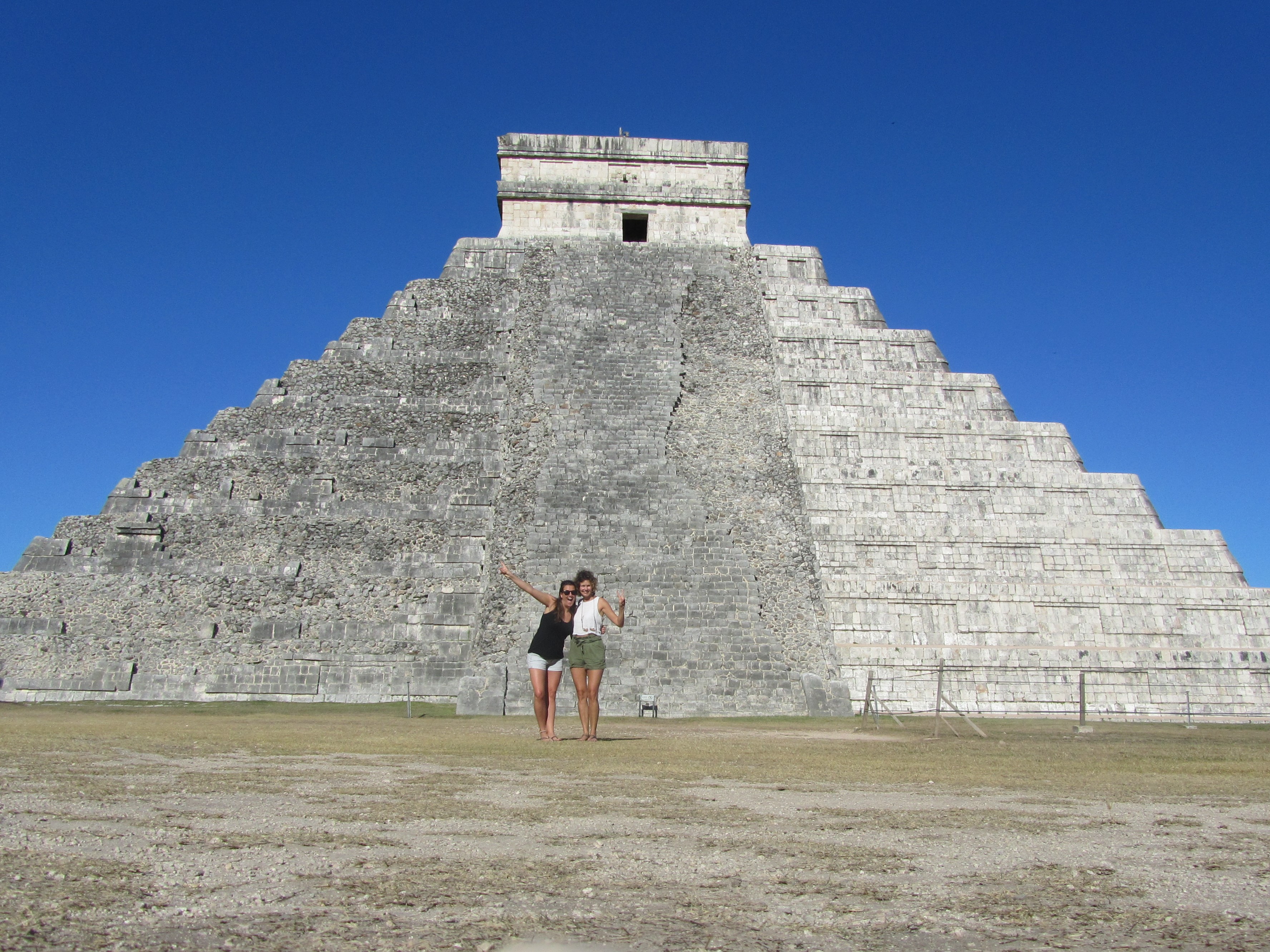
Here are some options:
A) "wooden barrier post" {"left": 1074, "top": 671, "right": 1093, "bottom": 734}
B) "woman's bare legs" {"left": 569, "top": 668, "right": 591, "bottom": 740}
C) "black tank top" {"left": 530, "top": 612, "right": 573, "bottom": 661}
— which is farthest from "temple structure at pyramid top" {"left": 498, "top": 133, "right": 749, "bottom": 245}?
"woman's bare legs" {"left": 569, "top": 668, "right": 591, "bottom": 740}

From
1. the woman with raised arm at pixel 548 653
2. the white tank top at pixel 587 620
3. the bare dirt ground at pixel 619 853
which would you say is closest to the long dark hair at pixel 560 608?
the woman with raised arm at pixel 548 653

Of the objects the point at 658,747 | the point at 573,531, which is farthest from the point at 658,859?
the point at 573,531

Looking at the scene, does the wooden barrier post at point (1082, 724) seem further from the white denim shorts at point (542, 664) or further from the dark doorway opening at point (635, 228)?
the dark doorway opening at point (635, 228)

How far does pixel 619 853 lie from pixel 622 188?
21089mm

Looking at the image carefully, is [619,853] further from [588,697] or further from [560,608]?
[560,608]

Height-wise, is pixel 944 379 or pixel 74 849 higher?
pixel 944 379

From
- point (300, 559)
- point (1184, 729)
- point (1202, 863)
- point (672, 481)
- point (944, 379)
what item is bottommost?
point (1184, 729)

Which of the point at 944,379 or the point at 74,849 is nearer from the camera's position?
the point at 74,849

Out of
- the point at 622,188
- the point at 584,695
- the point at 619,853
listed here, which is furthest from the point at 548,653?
the point at 622,188

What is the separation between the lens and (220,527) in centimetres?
1639

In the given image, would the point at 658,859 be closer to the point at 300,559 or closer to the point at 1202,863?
the point at 1202,863

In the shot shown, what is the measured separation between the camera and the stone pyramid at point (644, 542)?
14625 millimetres

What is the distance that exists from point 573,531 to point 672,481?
2006mm

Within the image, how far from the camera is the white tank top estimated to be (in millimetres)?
7957
